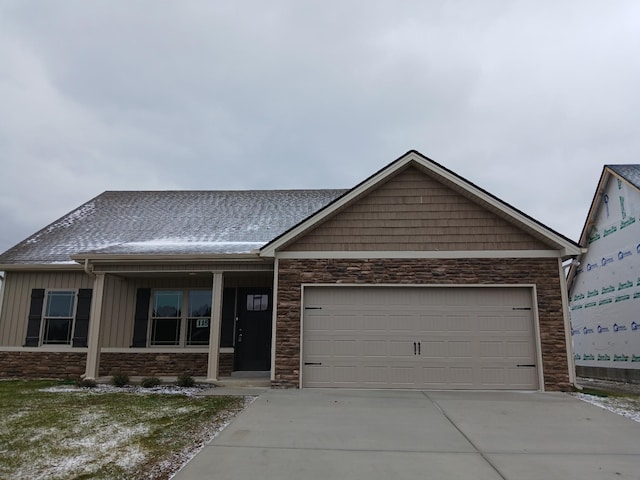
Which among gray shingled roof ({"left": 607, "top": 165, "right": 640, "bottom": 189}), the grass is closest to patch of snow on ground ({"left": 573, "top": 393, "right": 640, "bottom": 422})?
the grass

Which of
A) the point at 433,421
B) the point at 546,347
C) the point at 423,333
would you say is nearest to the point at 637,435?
the point at 433,421

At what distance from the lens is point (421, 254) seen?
10172mm

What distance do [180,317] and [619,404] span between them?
32.2 feet

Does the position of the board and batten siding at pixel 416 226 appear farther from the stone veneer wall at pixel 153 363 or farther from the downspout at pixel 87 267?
the downspout at pixel 87 267

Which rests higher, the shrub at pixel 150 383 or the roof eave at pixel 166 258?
the roof eave at pixel 166 258

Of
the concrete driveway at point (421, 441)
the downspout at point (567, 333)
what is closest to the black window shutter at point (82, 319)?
the concrete driveway at point (421, 441)

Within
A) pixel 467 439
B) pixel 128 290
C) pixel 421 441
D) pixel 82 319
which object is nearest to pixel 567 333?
pixel 467 439

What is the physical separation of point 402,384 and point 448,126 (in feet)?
48.7

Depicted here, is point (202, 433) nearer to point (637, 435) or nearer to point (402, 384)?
point (402, 384)

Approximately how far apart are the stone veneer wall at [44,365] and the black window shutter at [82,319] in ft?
1.06

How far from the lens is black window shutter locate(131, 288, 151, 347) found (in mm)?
12008

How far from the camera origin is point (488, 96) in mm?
18531

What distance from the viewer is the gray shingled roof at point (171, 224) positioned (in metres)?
12.1

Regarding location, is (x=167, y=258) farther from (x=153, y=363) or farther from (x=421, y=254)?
(x=421, y=254)
